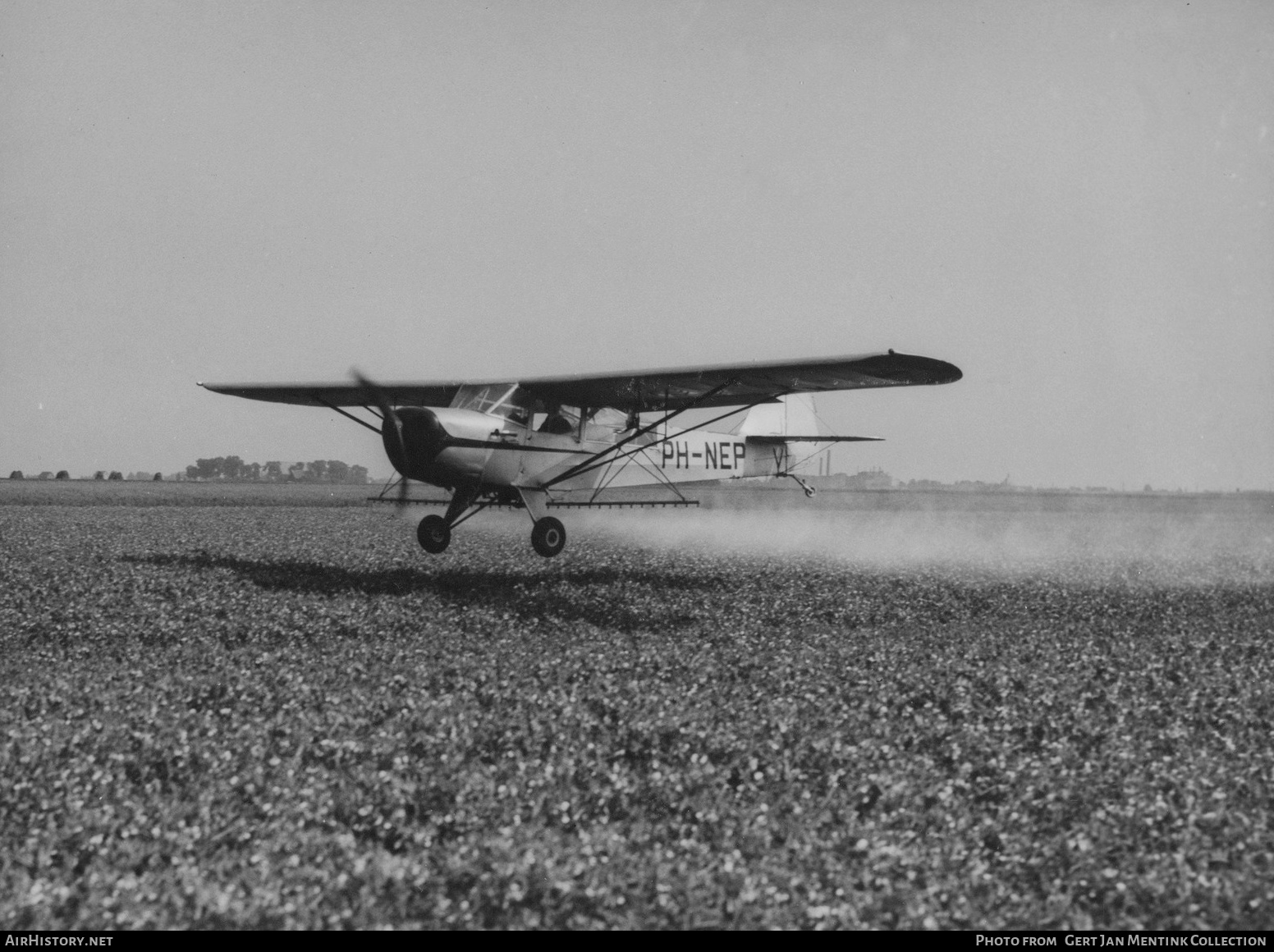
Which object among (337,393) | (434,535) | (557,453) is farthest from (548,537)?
(337,393)

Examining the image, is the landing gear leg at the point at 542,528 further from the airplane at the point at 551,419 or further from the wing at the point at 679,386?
the wing at the point at 679,386

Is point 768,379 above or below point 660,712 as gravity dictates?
above

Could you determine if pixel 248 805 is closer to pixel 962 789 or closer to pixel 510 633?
→ pixel 962 789

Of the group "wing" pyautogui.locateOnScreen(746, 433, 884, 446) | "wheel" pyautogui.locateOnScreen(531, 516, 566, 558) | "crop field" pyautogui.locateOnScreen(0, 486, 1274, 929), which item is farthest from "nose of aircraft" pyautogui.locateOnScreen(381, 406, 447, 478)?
"wing" pyautogui.locateOnScreen(746, 433, 884, 446)

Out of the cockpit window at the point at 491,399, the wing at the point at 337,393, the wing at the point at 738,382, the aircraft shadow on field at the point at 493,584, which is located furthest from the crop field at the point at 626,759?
the wing at the point at 337,393

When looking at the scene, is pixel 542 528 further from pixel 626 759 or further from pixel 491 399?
pixel 626 759

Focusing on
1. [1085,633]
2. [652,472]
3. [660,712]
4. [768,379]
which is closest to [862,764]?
[660,712]
